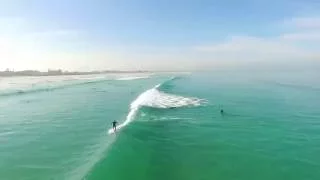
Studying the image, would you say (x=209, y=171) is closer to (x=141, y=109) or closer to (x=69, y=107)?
(x=141, y=109)

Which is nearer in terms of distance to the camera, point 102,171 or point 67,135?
point 102,171

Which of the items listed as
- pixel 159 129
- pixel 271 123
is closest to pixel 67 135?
pixel 159 129

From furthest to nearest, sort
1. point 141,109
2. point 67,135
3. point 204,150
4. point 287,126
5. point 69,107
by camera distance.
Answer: point 69,107 → point 141,109 → point 287,126 → point 67,135 → point 204,150

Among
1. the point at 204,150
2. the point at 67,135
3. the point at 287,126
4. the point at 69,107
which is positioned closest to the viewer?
the point at 204,150

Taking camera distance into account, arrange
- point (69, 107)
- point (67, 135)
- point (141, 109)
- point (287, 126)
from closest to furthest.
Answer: point (67, 135) < point (287, 126) < point (141, 109) < point (69, 107)

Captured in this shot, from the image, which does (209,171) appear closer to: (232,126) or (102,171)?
(102,171)

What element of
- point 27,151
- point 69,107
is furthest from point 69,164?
point 69,107

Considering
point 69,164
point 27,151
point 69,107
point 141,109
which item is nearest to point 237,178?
point 69,164

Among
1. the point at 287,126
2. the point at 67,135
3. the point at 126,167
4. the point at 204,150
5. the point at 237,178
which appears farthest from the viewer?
the point at 287,126

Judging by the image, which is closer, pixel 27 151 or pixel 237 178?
pixel 237 178
